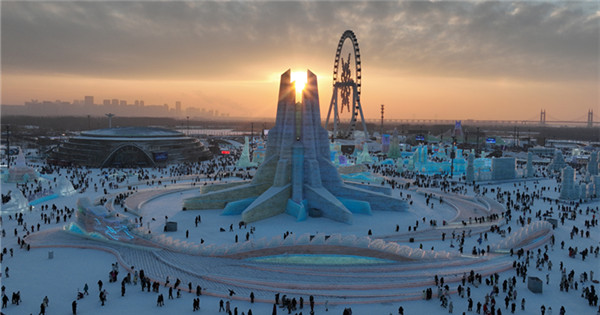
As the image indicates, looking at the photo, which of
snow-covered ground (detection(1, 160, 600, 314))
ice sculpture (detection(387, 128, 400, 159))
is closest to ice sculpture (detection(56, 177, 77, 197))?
snow-covered ground (detection(1, 160, 600, 314))

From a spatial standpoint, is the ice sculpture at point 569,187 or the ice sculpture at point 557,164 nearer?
the ice sculpture at point 569,187

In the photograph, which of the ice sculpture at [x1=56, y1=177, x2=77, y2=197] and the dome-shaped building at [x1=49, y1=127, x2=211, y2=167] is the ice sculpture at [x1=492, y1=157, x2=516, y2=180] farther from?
the ice sculpture at [x1=56, y1=177, x2=77, y2=197]

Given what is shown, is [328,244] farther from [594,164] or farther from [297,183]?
[594,164]

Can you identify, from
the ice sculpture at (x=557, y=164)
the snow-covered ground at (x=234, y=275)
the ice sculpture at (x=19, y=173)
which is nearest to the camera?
the snow-covered ground at (x=234, y=275)

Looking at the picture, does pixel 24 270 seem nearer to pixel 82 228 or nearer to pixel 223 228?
pixel 82 228

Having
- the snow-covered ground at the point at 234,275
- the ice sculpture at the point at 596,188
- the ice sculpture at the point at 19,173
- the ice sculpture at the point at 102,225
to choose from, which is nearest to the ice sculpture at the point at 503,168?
the ice sculpture at the point at 596,188

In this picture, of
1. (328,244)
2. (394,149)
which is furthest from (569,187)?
(394,149)

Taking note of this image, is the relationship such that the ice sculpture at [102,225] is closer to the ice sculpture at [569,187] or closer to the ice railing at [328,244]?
the ice railing at [328,244]
